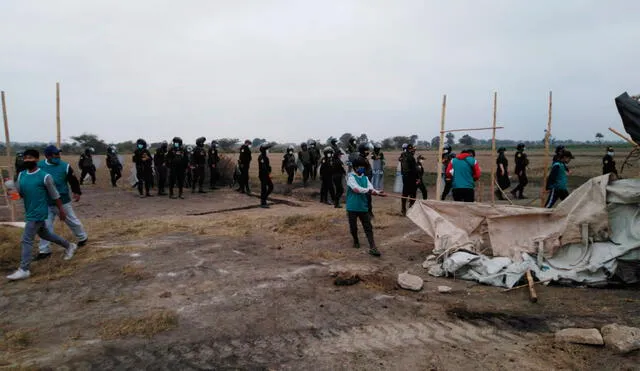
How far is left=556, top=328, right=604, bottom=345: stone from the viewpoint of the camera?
390cm

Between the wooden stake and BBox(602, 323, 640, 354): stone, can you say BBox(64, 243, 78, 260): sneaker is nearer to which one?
the wooden stake

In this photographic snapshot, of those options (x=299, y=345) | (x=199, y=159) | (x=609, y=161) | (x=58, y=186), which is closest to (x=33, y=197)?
(x=58, y=186)

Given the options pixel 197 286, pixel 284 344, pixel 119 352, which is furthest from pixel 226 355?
pixel 197 286

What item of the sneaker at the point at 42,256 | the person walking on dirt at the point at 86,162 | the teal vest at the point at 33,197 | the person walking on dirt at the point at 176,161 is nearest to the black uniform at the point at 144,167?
the person walking on dirt at the point at 176,161

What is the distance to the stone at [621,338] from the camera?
375 cm

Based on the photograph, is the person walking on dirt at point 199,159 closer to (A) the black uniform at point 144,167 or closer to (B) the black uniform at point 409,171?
(A) the black uniform at point 144,167

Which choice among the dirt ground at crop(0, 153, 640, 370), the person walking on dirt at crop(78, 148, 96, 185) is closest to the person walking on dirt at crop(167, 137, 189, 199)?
the person walking on dirt at crop(78, 148, 96, 185)

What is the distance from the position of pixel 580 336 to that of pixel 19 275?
6857 mm

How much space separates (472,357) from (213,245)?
5210mm

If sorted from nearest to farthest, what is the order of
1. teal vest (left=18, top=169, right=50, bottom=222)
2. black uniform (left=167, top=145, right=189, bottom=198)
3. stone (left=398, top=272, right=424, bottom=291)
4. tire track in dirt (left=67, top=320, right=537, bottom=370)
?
1. tire track in dirt (left=67, top=320, right=537, bottom=370)
2. stone (left=398, top=272, right=424, bottom=291)
3. teal vest (left=18, top=169, right=50, bottom=222)
4. black uniform (left=167, top=145, right=189, bottom=198)

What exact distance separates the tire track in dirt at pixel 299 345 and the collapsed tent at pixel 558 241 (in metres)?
1.64

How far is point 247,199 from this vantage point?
14.6 m

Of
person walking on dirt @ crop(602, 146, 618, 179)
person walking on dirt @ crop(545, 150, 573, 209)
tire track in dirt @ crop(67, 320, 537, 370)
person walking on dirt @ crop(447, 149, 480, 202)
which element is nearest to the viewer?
tire track in dirt @ crop(67, 320, 537, 370)

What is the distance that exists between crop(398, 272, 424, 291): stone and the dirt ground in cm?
10
